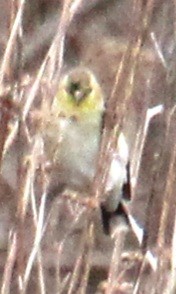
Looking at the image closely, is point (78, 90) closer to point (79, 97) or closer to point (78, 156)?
point (79, 97)

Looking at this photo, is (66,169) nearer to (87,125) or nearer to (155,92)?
(87,125)

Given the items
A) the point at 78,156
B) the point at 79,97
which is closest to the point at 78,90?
the point at 79,97

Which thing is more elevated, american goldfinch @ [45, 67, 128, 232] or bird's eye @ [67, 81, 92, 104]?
bird's eye @ [67, 81, 92, 104]

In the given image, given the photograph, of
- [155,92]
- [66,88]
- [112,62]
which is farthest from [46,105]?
[112,62]

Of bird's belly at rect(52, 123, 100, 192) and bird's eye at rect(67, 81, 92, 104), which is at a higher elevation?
bird's eye at rect(67, 81, 92, 104)

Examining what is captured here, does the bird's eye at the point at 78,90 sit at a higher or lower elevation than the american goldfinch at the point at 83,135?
higher
